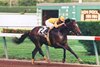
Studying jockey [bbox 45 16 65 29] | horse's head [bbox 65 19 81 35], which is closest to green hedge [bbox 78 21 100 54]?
jockey [bbox 45 16 65 29]

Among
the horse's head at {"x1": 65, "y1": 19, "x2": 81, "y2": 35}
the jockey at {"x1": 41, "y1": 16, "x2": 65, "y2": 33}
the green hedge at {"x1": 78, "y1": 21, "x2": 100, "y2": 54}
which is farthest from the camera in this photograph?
the green hedge at {"x1": 78, "y1": 21, "x2": 100, "y2": 54}

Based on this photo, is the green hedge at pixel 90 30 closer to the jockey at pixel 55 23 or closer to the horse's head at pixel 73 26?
the jockey at pixel 55 23

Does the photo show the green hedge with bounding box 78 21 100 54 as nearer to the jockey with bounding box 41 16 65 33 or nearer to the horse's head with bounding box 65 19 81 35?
the jockey with bounding box 41 16 65 33

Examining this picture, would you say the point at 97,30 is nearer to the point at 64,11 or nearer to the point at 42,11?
the point at 64,11

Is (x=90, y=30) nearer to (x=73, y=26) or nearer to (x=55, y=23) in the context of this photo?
(x=55, y=23)

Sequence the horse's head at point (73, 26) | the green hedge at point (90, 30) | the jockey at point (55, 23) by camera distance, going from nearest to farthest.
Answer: the horse's head at point (73, 26) < the jockey at point (55, 23) < the green hedge at point (90, 30)

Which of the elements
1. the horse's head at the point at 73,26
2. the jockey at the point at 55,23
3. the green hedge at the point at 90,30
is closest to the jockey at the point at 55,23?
the jockey at the point at 55,23

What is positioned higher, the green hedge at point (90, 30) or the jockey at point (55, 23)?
the jockey at point (55, 23)

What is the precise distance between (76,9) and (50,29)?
2735 cm

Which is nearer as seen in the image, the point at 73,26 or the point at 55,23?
the point at 73,26

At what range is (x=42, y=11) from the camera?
40.8 metres

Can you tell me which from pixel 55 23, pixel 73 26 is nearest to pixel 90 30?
pixel 55 23

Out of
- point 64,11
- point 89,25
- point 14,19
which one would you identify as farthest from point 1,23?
point 89,25

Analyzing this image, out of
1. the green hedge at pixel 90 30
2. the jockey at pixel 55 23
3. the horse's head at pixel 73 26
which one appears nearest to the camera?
the horse's head at pixel 73 26
